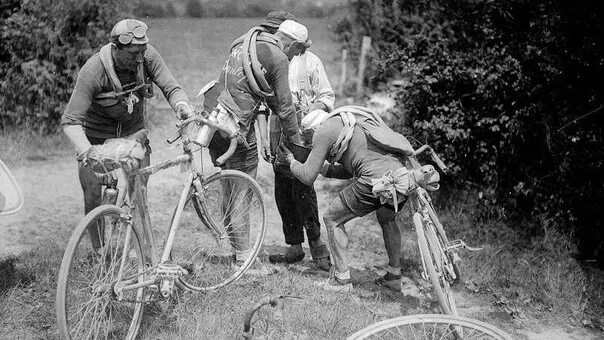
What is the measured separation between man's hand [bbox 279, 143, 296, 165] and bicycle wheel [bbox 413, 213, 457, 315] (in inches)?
41.0

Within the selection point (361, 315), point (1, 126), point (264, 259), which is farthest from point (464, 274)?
point (1, 126)

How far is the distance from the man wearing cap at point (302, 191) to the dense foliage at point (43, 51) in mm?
4192

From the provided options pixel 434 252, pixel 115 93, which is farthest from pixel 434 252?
pixel 115 93

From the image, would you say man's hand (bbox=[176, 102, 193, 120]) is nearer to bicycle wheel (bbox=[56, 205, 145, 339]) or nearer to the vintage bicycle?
bicycle wheel (bbox=[56, 205, 145, 339])

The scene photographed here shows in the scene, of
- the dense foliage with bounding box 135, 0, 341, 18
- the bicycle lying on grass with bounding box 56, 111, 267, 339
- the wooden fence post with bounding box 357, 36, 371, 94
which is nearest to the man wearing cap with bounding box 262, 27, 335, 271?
the bicycle lying on grass with bounding box 56, 111, 267, 339

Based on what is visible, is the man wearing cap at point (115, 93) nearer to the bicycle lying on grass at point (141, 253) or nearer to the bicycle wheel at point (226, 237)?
the bicycle lying on grass at point (141, 253)

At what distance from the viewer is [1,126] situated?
27.9 feet

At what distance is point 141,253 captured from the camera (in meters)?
3.74

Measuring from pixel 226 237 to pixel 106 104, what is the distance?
49.1 inches

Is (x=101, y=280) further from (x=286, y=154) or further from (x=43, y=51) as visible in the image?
(x=43, y=51)

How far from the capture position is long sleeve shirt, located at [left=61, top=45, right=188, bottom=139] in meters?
3.96

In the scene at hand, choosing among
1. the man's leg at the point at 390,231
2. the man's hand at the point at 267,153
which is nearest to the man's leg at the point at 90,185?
the man's hand at the point at 267,153

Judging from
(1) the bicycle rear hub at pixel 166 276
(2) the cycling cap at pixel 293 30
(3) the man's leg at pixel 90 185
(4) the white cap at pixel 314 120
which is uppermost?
(2) the cycling cap at pixel 293 30

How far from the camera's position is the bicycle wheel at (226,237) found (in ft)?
Answer: 14.7
